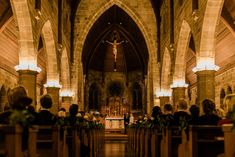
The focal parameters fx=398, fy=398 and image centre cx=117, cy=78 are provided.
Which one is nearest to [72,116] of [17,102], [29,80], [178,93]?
[17,102]

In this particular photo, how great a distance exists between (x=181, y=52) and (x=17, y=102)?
17.0 m

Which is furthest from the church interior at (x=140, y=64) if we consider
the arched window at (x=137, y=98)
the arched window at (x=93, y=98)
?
the arched window at (x=137, y=98)

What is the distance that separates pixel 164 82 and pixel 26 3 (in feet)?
50.3

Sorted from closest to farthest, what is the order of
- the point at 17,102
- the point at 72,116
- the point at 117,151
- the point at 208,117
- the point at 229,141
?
1. the point at 17,102
2. the point at 229,141
3. the point at 208,117
4. the point at 72,116
5. the point at 117,151

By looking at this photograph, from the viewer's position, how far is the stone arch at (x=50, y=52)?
2033 cm

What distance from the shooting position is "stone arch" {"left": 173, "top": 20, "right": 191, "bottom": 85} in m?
20.5

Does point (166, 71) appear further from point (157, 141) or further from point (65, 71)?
point (157, 141)

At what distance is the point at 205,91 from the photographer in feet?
52.6

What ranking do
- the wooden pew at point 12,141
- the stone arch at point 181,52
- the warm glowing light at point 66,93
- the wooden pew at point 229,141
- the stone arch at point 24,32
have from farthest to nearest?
the warm glowing light at point 66,93 < the stone arch at point 181,52 < the stone arch at point 24,32 < the wooden pew at point 229,141 < the wooden pew at point 12,141

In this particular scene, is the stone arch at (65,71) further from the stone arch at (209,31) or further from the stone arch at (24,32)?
the stone arch at (209,31)

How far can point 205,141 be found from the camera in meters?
6.89

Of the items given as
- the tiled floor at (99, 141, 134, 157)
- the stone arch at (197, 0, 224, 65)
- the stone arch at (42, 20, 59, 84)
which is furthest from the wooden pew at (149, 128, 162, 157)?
the stone arch at (42, 20, 59, 84)

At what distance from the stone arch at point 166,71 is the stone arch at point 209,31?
9621mm

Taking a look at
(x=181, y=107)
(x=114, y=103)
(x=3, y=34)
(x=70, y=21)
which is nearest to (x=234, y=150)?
(x=181, y=107)
